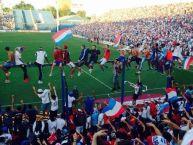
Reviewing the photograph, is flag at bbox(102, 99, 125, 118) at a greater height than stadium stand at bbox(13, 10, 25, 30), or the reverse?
flag at bbox(102, 99, 125, 118)

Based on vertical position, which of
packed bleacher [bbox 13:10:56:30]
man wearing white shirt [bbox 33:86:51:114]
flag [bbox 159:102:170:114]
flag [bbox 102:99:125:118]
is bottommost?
packed bleacher [bbox 13:10:56:30]

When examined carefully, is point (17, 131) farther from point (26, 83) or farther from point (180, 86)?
point (180, 86)

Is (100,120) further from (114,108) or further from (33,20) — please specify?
(33,20)

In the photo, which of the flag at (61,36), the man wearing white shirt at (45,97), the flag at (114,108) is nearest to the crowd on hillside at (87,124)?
the man wearing white shirt at (45,97)

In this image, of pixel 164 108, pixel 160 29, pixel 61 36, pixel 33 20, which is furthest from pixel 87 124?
pixel 33 20

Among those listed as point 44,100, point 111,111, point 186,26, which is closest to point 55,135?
point 111,111

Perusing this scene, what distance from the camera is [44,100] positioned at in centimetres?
1250

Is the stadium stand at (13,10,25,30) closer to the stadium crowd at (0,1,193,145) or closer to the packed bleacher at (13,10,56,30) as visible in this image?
the packed bleacher at (13,10,56,30)

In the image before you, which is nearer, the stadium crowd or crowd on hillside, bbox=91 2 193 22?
the stadium crowd

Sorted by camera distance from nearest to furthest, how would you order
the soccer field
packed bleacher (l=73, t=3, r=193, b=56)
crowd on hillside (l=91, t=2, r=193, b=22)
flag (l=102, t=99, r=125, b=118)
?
flag (l=102, t=99, r=125, b=118) < the soccer field < packed bleacher (l=73, t=3, r=193, b=56) < crowd on hillside (l=91, t=2, r=193, b=22)

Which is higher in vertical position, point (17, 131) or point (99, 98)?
point (17, 131)

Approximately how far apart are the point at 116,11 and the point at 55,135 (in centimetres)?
6741

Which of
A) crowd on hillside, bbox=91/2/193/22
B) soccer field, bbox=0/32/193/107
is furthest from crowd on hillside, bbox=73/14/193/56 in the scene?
soccer field, bbox=0/32/193/107

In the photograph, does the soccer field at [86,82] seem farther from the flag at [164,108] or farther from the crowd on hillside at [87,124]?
the flag at [164,108]
